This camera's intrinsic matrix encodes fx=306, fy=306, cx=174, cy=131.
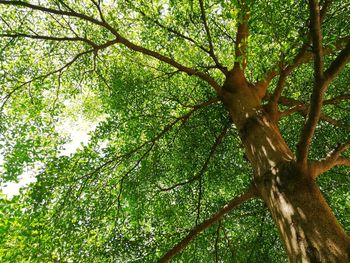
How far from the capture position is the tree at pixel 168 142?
4.51m

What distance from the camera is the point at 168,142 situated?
22.4 feet

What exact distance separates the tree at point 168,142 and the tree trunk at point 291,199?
37mm

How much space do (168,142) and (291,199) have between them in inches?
164

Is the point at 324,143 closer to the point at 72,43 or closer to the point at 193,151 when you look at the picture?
the point at 193,151

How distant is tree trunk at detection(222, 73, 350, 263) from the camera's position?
243 cm

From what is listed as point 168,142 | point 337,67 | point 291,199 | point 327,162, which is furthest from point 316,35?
point 168,142

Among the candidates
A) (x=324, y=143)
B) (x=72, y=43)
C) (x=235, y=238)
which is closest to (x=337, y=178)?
(x=324, y=143)

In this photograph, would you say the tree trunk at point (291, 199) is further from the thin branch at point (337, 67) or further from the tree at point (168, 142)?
the thin branch at point (337, 67)

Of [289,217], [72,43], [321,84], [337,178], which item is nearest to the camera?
[321,84]

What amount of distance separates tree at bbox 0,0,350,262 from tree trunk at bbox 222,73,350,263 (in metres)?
0.04

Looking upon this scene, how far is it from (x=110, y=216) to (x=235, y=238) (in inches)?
109

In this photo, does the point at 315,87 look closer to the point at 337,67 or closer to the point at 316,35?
the point at 337,67

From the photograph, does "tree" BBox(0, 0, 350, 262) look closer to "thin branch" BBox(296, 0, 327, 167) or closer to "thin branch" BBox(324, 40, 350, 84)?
"thin branch" BBox(296, 0, 327, 167)

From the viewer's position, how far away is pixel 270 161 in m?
3.45
